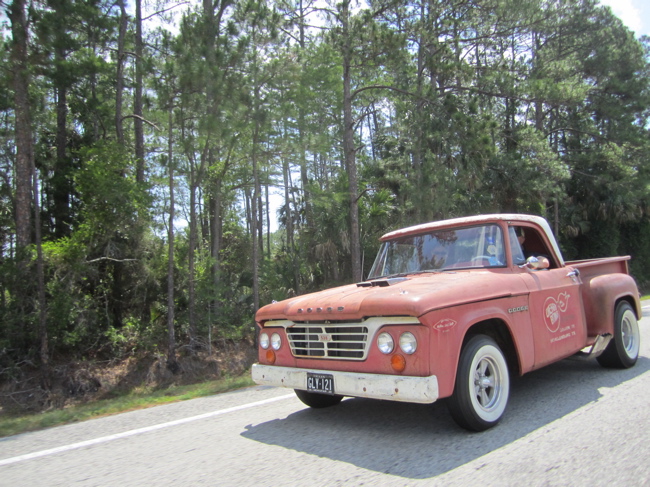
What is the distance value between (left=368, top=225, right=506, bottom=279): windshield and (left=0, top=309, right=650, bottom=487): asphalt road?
4.87 feet

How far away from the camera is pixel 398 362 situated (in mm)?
3895

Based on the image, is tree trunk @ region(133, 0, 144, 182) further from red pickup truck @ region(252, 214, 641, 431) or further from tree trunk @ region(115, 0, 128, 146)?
red pickup truck @ region(252, 214, 641, 431)

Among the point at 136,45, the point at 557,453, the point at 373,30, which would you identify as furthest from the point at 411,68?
the point at 557,453

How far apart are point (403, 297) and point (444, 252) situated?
172 cm

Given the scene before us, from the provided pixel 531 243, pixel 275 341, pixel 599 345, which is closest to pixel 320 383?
pixel 275 341

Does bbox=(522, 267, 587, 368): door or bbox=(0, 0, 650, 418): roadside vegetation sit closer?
bbox=(522, 267, 587, 368): door

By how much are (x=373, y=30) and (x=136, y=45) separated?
372 inches

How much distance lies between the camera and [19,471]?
12.6 feet

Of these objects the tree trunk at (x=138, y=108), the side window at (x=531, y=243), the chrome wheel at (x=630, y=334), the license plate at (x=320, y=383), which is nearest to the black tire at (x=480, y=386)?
the license plate at (x=320, y=383)

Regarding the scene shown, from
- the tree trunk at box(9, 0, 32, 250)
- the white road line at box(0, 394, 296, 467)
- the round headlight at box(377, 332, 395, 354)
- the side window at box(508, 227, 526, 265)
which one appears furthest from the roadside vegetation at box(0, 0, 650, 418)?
the round headlight at box(377, 332, 395, 354)

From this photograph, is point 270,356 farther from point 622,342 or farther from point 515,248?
point 622,342

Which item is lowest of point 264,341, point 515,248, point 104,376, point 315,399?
point 104,376

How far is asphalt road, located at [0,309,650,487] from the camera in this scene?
3365mm

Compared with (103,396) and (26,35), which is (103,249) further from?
(26,35)
